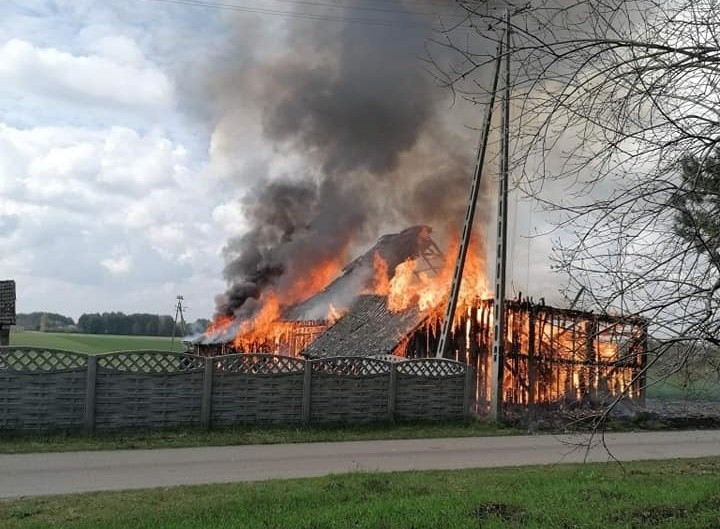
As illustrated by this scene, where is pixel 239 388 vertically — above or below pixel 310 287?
below

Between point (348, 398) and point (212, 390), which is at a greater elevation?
point (212, 390)

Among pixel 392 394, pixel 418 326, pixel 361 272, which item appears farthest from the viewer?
pixel 361 272

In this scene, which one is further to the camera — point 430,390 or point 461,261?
point 461,261

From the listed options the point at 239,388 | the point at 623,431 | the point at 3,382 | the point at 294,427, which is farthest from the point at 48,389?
the point at 623,431

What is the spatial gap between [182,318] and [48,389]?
1320 inches

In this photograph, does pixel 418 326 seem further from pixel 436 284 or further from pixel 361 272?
pixel 361 272

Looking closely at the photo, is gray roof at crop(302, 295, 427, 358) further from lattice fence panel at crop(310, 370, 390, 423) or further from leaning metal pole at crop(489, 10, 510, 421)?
lattice fence panel at crop(310, 370, 390, 423)

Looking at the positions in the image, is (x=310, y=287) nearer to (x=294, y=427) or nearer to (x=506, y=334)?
(x=506, y=334)

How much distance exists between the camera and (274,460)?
9.54m

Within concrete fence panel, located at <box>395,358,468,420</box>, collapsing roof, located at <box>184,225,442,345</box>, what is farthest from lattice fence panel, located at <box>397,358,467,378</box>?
collapsing roof, located at <box>184,225,442,345</box>

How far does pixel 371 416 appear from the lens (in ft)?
43.1

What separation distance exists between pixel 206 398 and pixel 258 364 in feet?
3.86

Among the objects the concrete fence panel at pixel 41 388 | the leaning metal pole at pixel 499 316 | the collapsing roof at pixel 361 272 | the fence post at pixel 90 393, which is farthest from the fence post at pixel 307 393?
the collapsing roof at pixel 361 272

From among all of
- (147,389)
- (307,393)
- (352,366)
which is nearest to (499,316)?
(352,366)
